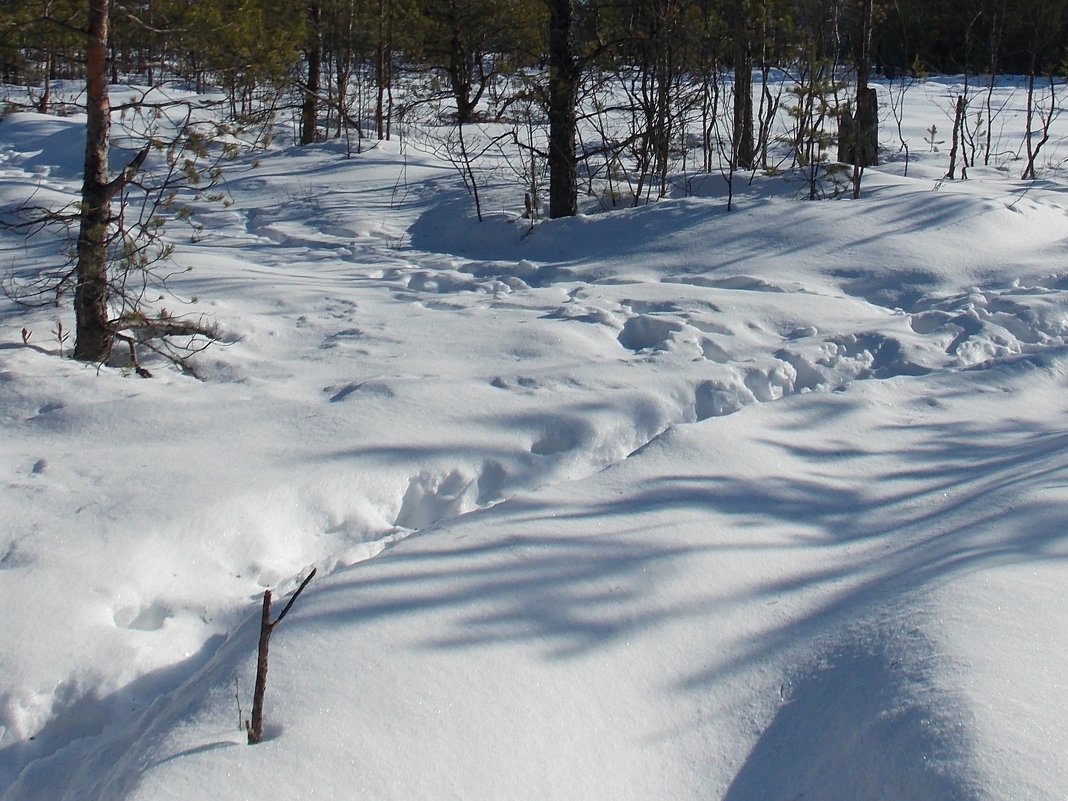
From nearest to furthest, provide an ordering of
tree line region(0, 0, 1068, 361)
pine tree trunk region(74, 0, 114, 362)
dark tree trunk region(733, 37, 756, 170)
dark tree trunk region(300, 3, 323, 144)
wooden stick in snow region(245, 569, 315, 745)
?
wooden stick in snow region(245, 569, 315, 745), pine tree trunk region(74, 0, 114, 362), tree line region(0, 0, 1068, 361), dark tree trunk region(733, 37, 756, 170), dark tree trunk region(300, 3, 323, 144)

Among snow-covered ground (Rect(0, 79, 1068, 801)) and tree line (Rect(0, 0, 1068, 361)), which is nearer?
snow-covered ground (Rect(0, 79, 1068, 801))

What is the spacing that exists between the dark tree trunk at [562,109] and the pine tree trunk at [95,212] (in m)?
4.32

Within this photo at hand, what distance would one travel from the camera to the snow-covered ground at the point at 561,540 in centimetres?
220

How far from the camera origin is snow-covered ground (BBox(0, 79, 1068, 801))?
2.20m

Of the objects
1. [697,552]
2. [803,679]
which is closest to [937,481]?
[697,552]

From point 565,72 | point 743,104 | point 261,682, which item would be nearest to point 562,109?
point 565,72

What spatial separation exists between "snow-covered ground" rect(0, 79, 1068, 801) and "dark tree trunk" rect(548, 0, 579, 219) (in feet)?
7.16

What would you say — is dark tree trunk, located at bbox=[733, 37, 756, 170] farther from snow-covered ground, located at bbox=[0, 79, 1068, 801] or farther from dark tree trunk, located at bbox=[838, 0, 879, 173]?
snow-covered ground, located at bbox=[0, 79, 1068, 801]

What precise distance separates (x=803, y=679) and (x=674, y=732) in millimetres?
383

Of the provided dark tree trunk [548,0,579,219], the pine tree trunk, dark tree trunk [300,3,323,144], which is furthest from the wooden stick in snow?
dark tree trunk [300,3,323,144]

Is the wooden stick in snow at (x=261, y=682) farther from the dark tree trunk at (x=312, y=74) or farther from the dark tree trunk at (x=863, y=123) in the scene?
the dark tree trunk at (x=312, y=74)

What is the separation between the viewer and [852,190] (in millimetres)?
8273

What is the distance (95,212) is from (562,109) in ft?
15.3

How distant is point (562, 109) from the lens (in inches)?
331
